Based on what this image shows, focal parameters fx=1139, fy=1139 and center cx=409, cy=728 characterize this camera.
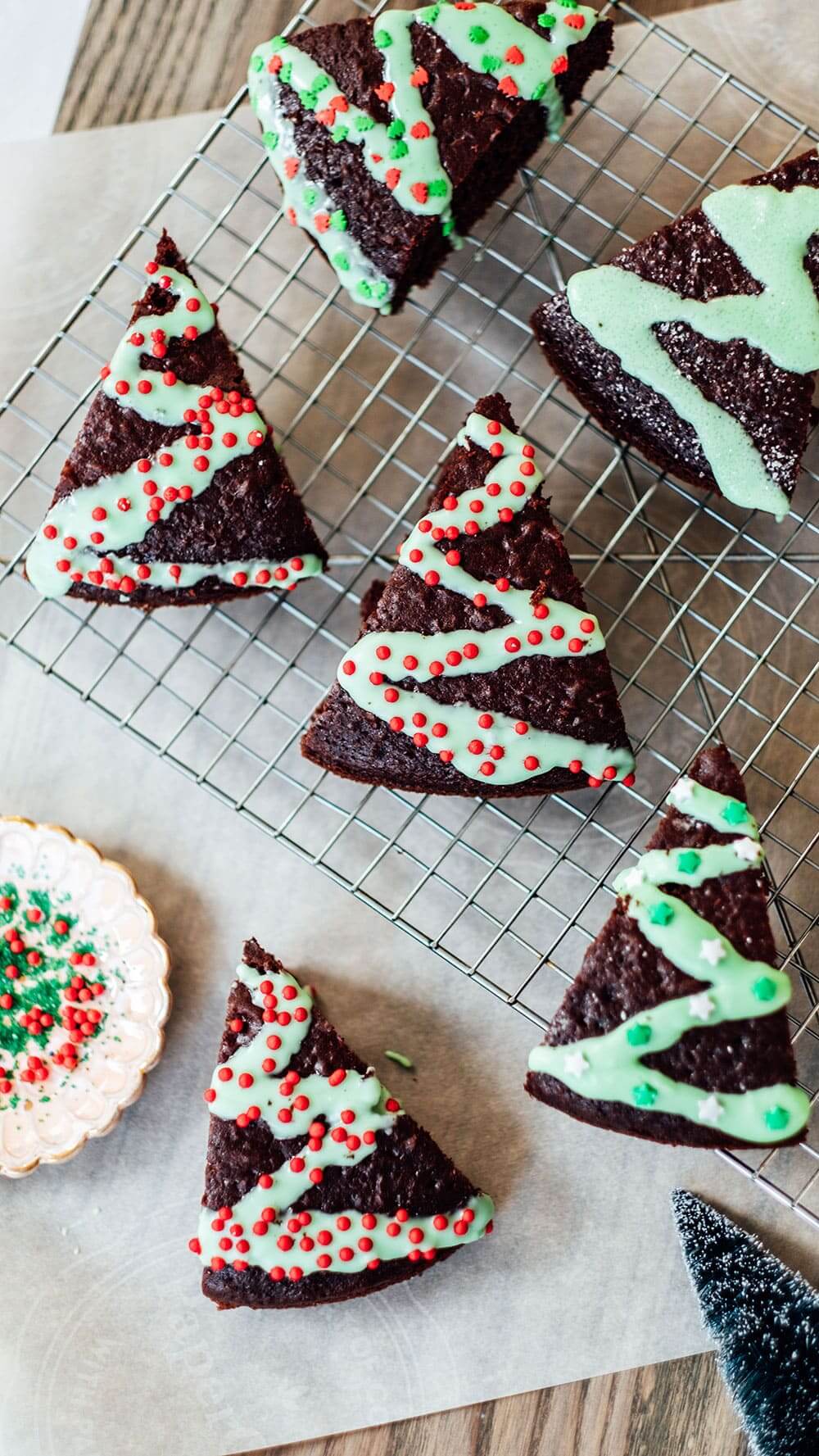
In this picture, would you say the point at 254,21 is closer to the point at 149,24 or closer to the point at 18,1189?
the point at 149,24

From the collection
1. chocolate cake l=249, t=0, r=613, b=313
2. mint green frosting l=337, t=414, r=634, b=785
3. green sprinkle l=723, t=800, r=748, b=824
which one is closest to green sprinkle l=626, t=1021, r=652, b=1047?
green sprinkle l=723, t=800, r=748, b=824

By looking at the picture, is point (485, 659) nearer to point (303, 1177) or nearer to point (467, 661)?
point (467, 661)

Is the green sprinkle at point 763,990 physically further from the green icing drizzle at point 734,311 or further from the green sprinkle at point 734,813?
the green icing drizzle at point 734,311

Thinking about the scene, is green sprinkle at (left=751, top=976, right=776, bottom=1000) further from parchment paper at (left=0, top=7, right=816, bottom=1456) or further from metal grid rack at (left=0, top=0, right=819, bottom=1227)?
parchment paper at (left=0, top=7, right=816, bottom=1456)

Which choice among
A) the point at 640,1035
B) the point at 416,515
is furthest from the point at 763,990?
the point at 416,515

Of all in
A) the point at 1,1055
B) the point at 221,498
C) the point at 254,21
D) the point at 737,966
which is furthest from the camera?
the point at 254,21

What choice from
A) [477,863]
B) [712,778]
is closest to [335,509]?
[477,863]

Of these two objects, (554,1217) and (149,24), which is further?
(149,24)

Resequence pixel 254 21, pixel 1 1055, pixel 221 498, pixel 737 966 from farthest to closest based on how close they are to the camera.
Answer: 1. pixel 254 21
2. pixel 1 1055
3. pixel 221 498
4. pixel 737 966
